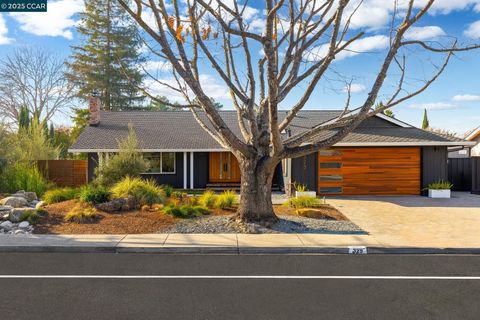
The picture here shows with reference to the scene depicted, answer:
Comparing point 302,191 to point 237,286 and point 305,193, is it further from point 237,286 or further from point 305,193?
point 237,286

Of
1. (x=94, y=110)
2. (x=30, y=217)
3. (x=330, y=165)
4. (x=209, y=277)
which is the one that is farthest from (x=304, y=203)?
(x=94, y=110)

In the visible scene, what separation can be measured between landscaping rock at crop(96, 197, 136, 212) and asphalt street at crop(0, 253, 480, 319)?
12.3ft

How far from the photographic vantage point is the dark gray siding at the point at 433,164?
17.6 meters

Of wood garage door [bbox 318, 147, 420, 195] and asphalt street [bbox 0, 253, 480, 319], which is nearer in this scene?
asphalt street [bbox 0, 253, 480, 319]

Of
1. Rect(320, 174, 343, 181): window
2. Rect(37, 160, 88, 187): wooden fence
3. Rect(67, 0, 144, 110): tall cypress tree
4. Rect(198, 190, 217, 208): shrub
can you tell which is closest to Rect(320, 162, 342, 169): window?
Rect(320, 174, 343, 181): window

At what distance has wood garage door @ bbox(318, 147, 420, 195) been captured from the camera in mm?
17594

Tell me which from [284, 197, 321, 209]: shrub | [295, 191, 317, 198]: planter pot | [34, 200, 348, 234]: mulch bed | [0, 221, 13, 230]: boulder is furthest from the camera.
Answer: [295, 191, 317, 198]: planter pot

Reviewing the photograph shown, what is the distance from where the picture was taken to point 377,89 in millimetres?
10055

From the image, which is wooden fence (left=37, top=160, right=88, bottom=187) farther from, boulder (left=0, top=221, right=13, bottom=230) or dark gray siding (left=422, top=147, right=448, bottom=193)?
dark gray siding (left=422, top=147, right=448, bottom=193)

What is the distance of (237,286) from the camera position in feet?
18.9

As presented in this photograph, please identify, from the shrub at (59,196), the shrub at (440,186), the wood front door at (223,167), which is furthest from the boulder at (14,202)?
the shrub at (440,186)

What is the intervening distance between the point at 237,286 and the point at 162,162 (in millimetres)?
15253

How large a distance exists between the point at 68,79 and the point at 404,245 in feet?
123

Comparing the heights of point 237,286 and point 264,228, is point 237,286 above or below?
below
